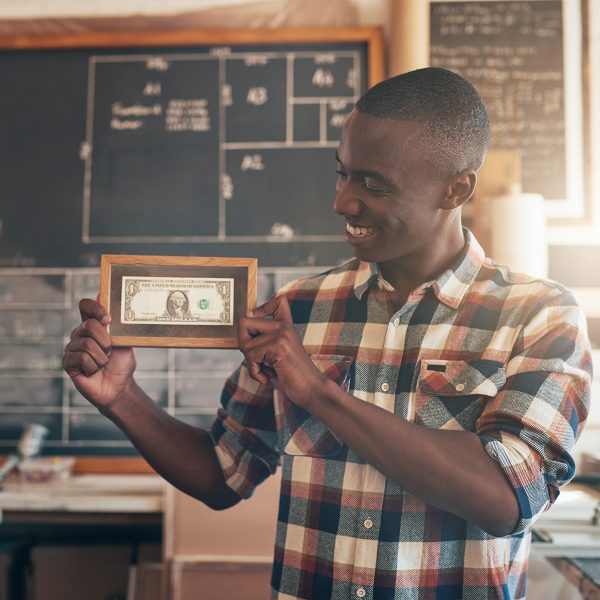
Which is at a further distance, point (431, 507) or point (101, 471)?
point (101, 471)

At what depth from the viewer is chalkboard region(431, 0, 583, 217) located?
103 inches

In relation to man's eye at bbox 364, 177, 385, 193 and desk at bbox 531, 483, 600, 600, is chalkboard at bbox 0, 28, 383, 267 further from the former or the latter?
man's eye at bbox 364, 177, 385, 193

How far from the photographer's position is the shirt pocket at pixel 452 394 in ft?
3.75

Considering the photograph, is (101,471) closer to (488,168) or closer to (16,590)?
(16,590)

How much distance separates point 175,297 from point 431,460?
0.53 meters

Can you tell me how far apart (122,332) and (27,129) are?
1866 mm

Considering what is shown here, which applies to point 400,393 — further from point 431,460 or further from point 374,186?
point 374,186

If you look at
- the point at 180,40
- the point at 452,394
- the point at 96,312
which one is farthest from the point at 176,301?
the point at 180,40

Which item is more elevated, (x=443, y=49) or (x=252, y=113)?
(x=443, y=49)

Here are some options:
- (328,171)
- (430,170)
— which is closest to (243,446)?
(430,170)

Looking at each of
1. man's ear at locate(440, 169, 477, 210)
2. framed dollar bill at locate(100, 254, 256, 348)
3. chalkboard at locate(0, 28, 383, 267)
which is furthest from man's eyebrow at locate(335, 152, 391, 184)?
chalkboard at locate(0, 28, 383, 267)

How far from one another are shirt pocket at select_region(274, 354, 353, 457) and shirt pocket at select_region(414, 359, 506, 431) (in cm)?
14

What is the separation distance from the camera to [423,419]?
1.16m

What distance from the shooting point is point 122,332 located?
1.25 metres
